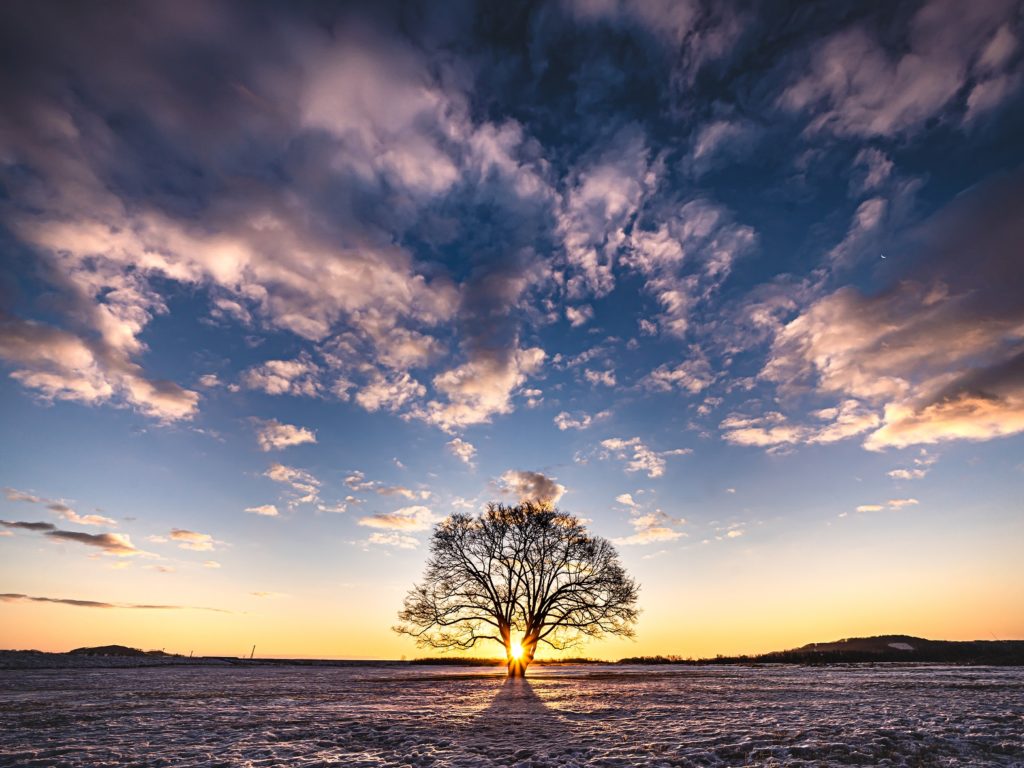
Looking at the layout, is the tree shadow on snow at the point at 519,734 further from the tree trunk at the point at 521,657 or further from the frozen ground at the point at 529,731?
the tree trunk at the point at 521,657

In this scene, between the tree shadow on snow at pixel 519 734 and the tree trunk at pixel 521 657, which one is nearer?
the tree shadow on snow at pixel 519 734

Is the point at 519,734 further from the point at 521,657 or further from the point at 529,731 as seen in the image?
the point at 521,657

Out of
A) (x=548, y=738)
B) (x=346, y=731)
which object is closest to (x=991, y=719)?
(x=548, y=738)

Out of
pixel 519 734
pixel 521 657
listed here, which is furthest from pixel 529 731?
pixel 521 657

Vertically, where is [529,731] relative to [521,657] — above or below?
below

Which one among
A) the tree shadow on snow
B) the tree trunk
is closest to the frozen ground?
the tree shadow on snow

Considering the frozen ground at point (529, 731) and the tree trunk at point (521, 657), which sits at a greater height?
the tree trunk at point (521, 657)

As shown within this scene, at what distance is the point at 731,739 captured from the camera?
31.6 ft

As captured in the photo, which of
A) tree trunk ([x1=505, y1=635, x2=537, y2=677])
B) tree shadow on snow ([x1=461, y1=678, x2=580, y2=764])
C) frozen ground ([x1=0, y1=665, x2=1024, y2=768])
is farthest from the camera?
tree trunk ([x1=505, y1=635, x2=537, y2=677])

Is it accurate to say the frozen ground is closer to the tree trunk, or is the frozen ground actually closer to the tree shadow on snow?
the tree shadow on snow

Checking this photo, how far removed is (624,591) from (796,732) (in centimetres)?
2520

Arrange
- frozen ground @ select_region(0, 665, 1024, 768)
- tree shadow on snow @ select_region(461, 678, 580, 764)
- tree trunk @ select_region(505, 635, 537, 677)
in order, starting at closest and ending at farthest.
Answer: frozen ground @ select_region(0, 665, 1024, 768) < tree shadow on snow @ select_region(461, 678, 580, 764) < tree trunk @ select_region(505, 635, 537, 677)

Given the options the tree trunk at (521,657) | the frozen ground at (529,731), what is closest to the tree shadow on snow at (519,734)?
the frozen ground at (529,731)

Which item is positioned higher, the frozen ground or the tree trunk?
the tree trunk
